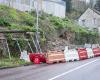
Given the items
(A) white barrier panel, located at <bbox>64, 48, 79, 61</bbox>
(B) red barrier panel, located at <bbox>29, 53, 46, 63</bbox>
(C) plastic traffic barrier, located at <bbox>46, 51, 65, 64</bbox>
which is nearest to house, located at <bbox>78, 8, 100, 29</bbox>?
(A) white barrier panel, located at <bbox>64, 48, 79, 61</bbox>

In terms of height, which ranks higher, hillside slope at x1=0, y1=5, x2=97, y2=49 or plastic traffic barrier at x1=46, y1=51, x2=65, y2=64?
hillside slope at x1=0, y1=5, x2=97, y2=49

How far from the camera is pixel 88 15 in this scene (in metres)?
88.1

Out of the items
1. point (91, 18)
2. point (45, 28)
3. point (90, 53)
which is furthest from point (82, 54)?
point (91, 18)

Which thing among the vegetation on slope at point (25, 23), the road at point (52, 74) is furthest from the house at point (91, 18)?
the road at point (52, 74)

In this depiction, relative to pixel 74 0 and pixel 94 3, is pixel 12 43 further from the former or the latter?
pixel 94 3

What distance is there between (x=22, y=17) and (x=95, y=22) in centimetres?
4530

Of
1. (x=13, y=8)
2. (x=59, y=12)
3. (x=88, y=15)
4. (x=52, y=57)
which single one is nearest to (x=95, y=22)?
(x=88, y=15)

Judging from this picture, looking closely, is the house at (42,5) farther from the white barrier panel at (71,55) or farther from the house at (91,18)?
the house at (91,18)

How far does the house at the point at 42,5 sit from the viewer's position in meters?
48.4

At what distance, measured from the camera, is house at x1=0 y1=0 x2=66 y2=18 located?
48356 millimetres

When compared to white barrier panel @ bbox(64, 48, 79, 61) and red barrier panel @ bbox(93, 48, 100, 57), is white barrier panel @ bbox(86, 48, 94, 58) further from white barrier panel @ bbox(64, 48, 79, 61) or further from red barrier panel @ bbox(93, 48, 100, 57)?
white barrier panel @ bbox(64, 48, 79, 61)

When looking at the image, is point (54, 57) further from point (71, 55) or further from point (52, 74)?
point (52, 74)

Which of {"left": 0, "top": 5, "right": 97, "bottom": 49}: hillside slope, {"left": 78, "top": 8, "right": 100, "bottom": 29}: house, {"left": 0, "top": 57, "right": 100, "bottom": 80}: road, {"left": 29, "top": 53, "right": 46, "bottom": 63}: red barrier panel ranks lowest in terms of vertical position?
{"left": 0, "top": 57, "right": 100, "bottom": 80}: road

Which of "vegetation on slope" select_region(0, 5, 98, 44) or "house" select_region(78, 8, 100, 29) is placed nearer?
"vegetation on slope" select_region(0, 5, 98, 44)
